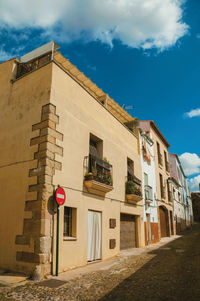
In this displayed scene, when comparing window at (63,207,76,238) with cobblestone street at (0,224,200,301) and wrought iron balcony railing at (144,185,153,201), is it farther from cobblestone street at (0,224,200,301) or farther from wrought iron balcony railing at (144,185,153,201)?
wrought iron balcony railing at (144,185,153,201)

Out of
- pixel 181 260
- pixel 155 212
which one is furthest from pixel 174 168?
pixel 181 260

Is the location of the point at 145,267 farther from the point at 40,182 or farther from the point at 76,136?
the point at 76,136

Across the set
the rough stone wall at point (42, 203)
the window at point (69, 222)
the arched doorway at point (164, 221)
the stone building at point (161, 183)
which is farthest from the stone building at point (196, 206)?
the rough stone wall at point (42, 203)

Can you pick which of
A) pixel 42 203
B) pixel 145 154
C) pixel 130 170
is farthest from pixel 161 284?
pixel 145 154

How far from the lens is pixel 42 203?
6656 mm

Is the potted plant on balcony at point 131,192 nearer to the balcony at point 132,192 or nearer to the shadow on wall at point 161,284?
the balcony at point 132,192

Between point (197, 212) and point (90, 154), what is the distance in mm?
42146

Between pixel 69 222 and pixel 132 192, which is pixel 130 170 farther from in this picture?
pixel 69 222

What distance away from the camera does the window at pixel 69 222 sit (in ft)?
25.7

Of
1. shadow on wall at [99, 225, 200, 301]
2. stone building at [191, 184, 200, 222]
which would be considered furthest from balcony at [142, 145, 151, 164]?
stone building at [191, 184, 200, 222]

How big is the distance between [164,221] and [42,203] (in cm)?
1501

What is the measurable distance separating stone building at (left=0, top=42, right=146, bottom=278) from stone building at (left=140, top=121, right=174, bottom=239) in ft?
25.2

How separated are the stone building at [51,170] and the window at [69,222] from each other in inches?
1.3

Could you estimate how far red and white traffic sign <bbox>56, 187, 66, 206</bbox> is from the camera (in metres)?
6.90
